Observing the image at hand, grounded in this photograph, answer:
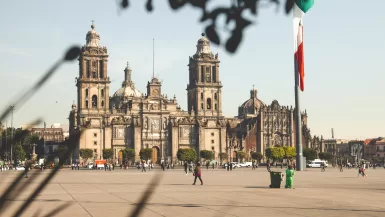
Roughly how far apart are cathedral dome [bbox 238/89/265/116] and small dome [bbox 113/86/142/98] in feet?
96.4

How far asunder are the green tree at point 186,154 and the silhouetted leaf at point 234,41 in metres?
92.6

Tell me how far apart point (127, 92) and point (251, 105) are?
3309cm

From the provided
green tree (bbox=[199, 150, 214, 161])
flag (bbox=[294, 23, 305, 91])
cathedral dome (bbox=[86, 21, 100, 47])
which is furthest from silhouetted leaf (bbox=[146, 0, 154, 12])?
cathedral dome (bbox=[86, 21, 100, 47])

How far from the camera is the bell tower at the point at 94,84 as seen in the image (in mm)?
98250

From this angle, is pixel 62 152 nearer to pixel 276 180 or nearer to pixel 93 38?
pixel 276 180

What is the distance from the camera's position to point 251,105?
13900 centimetres

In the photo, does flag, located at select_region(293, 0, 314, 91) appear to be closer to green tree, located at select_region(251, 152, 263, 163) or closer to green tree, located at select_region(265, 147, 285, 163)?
green tree, located at select_region(265, 147, 285, 163)

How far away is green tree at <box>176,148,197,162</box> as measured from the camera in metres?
96.1

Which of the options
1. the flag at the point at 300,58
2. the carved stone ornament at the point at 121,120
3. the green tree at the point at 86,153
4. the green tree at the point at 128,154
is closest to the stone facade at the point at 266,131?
the carved stone ornament at the point at 121,120

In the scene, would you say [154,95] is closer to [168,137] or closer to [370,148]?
[168,137]

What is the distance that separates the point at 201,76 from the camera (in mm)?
106875

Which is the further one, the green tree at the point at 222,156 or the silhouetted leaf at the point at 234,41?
the green tree at the point at 222,156

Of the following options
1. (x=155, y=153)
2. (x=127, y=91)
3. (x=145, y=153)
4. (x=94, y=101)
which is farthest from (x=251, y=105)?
(x=94, y=101)

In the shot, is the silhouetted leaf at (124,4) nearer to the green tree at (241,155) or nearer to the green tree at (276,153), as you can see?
the green tree at (276,153)
